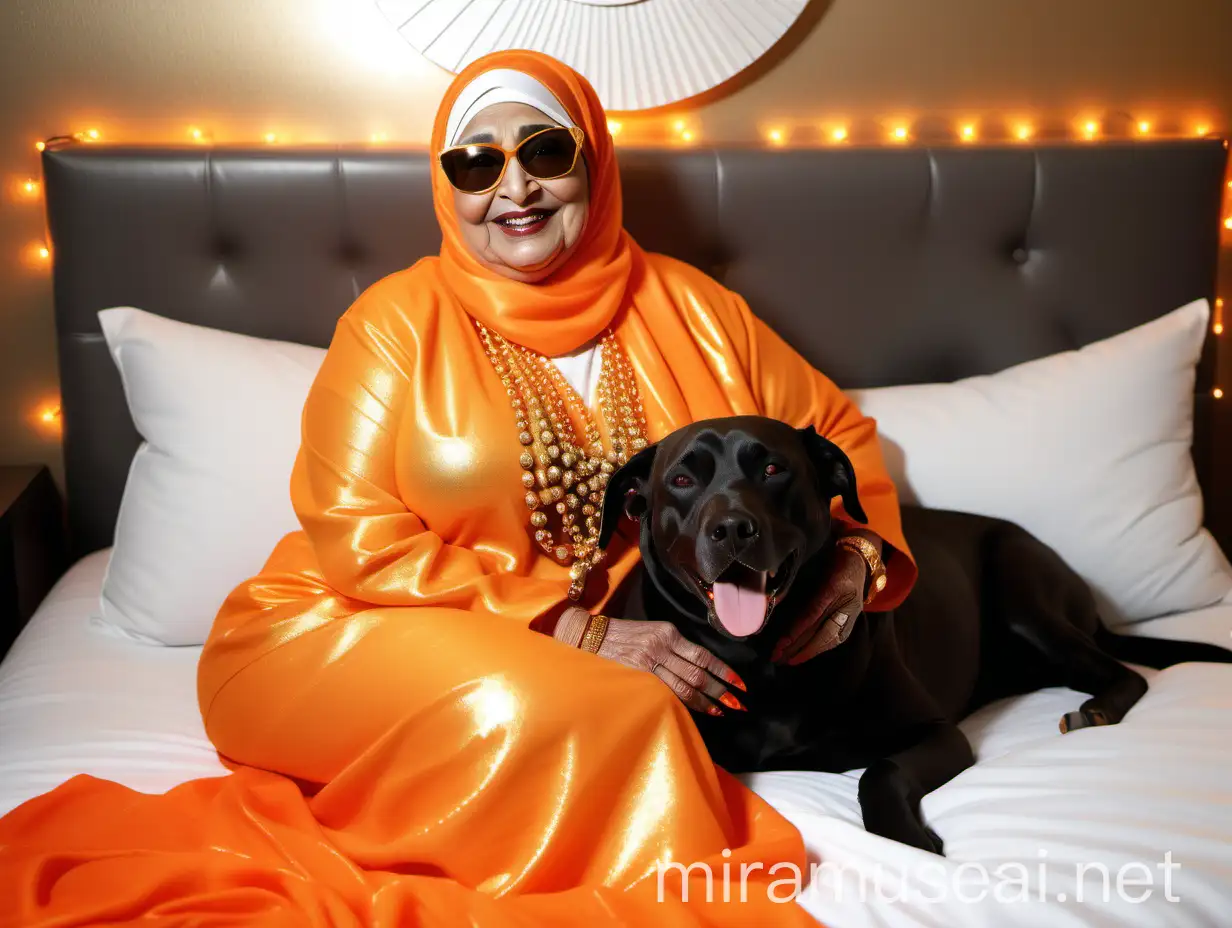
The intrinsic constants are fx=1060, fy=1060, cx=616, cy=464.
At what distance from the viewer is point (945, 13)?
2576 mm

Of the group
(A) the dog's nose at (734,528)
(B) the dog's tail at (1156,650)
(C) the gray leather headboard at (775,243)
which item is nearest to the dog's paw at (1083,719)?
(B) the dog's tail at (1156,650)

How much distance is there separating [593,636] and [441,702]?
27cm

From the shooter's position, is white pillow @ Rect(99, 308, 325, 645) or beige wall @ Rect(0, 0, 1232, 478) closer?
white pillow @ Rect(99, 308, 325, 645)

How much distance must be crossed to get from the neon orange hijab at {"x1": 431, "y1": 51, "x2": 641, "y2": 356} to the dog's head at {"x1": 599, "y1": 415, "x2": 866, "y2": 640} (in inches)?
14.1

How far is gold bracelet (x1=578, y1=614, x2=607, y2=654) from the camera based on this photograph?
1.56 metres

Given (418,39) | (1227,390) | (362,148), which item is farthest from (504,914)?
(1227,390)

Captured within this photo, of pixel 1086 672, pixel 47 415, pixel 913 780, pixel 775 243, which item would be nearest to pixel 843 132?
pixel 775 243

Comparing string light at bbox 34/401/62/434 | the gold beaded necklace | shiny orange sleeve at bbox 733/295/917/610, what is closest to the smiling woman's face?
the gold beaded necklace

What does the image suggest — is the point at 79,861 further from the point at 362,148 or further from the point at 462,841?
the point at 362,148

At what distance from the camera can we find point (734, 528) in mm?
1365

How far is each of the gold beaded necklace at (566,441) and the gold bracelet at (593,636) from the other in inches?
5.5

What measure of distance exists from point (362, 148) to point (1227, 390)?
2364mm

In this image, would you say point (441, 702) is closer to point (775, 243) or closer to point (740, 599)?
point (740, 599)

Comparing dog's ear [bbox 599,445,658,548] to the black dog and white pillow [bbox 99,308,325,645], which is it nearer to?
the black dog
